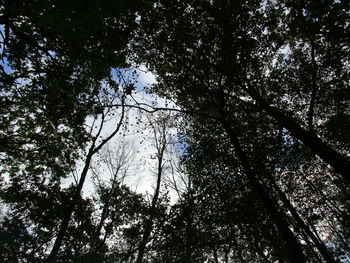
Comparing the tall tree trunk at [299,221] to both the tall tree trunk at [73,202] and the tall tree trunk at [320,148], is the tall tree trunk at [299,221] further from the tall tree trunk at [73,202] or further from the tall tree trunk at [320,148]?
the tall tree trunk at [73,202]

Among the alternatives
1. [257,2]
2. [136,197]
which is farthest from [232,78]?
[136,197]

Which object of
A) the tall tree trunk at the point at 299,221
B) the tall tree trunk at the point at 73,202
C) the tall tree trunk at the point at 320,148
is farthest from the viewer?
the tall tree trunk at the point at 299,221

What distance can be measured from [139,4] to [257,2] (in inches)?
183

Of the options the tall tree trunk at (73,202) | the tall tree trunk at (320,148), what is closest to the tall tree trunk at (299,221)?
the tall tree trunk at (320,148)

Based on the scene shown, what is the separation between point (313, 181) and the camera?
15.5 meters

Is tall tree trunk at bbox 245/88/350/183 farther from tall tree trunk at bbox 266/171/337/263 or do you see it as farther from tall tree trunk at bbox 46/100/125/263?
tall tree trunk at bbox 46/100/125/263

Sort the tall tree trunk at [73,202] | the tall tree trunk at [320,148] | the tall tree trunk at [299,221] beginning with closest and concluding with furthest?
the tall tree trunk at [320,148] < the tall tree trunk at [73,202] < the tall tree trunk at [299,221]

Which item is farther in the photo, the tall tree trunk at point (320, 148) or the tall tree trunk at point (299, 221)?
the tall tree trunk at point (299, 221)

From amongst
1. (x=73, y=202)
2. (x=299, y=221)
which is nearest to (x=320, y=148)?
(x=299, y=221)

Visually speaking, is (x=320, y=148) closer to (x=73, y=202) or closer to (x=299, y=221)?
(x=299, y=221)

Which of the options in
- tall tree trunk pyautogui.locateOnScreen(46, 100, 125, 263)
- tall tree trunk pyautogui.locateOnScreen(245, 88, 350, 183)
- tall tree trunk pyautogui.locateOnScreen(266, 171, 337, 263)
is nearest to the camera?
tall tree trunk pyautogui.locateOnScreen(245, 88, 350, 183)

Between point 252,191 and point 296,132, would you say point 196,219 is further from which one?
point 296,132

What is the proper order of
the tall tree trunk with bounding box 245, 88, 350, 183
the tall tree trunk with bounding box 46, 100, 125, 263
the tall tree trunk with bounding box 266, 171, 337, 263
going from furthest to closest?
the tall tree trunk with bounding box 266, 171, 337, 263, the tall tree trunk with bounding box 46, 100, 125, 263, the tall tree trunk with bounding box 245, 88, 350, 183

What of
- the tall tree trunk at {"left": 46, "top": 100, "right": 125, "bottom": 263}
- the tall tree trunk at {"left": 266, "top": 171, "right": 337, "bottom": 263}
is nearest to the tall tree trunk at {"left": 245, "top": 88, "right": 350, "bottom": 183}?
the tall tree trunk at {"left": 266, "top": 171, "right": 337, "bottom": 263}
